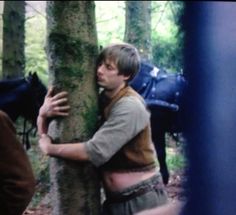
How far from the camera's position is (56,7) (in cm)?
243

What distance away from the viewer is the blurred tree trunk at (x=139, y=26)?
9508mm

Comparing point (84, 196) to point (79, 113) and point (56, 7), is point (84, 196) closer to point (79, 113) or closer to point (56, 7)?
point (79, 113)

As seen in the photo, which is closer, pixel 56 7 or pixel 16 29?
pixel 56 7

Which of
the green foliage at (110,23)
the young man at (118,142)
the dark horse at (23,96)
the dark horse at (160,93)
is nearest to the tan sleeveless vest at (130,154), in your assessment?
the young man at (118,142)

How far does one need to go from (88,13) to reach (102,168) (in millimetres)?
739

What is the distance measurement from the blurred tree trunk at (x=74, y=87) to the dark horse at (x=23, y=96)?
10.9 feet

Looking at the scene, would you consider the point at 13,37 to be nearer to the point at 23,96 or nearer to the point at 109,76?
the point at 23,96

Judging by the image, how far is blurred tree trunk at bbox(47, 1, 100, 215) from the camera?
2455mm

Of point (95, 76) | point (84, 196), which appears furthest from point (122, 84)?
point (84, 196)

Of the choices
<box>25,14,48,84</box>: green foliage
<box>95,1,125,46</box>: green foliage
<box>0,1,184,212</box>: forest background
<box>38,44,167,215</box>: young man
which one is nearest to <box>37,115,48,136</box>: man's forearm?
<box>38,44,167,215</box>: young man

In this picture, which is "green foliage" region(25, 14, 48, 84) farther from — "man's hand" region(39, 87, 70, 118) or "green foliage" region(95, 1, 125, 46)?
"man's hand" region(39, 87, 70, 118)

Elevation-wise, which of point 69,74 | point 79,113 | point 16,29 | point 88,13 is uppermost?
point 88,13

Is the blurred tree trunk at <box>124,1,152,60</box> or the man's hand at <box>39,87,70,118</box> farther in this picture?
the blurred tree trunk at <box>124,1,152,60</box>

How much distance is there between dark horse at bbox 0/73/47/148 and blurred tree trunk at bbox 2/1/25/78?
3.53 metres
